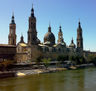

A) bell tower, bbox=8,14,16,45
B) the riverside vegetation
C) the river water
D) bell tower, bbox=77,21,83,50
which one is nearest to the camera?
the river water

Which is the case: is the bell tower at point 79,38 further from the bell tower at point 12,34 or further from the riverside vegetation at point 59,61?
the bell tower at point 12,34

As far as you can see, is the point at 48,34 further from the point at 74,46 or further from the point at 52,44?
the point at 74,46

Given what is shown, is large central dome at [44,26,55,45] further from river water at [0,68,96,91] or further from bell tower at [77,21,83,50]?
river water at [0,68,96,91]

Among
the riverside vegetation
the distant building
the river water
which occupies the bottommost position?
the river water

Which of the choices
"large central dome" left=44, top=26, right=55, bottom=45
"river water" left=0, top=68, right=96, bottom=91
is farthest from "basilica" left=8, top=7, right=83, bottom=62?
"river water" left=0, top=68, right=96, bottom=91

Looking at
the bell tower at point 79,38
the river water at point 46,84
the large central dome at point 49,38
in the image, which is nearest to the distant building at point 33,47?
the large central dome at point 49,38

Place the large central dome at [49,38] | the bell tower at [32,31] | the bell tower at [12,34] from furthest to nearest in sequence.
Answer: the large central dome at [49,38]
the bell tower at [12,34]
the bell tower at [32,31]

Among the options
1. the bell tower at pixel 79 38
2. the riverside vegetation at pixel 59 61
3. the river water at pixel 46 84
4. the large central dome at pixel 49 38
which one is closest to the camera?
the river water at pixel 46 84

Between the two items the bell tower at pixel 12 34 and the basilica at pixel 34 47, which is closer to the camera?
the basilica at pixel 34 47

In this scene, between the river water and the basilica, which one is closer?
the river water

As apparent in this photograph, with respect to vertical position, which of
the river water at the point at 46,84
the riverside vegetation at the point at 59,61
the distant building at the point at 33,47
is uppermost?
the distant building at the point at 33,47

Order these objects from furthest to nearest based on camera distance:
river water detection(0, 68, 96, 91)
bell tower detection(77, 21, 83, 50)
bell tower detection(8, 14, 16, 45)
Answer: bell tower detection(77, 21, 83, 50), bell tower detection(8, 14, 16, 45), river water detection(0, 68, 96, 91)

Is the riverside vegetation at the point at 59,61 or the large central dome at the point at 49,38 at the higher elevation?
the large central dome at the point at 49,38

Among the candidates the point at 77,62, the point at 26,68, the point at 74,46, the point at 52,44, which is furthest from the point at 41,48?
the point at 74,46
